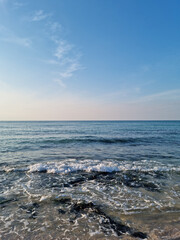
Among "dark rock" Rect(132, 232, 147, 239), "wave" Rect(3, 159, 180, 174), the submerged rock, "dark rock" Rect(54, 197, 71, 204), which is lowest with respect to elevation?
"wave" Rect(3, 159, 180, 174)

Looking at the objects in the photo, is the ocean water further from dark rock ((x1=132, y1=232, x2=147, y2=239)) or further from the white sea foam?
the white sea foam

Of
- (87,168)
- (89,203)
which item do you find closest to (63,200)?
(89,203)

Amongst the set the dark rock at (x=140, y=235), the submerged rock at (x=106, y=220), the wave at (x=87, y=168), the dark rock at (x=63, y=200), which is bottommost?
the wave at (x=87, y=168)

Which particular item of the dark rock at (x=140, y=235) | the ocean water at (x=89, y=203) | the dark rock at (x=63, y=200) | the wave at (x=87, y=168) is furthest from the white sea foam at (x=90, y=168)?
the dark rock at (x=140, y=235)

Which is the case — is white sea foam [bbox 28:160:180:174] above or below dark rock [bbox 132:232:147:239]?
below

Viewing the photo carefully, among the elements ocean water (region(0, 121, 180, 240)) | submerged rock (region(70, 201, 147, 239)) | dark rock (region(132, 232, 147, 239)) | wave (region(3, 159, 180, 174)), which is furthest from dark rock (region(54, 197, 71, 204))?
wave (region(3, 159, 180, 174))

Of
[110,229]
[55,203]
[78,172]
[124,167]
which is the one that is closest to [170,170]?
[124,167]

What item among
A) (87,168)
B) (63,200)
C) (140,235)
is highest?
(140,235)

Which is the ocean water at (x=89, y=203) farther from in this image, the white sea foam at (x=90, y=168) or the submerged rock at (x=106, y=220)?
the white sea foam at (x=90, y=168)

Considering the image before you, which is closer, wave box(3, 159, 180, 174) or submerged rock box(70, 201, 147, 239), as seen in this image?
submerged rock box(70, 201, 147, 239)

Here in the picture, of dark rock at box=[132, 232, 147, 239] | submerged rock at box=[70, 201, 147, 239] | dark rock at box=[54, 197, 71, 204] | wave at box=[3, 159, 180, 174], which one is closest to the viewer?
dark rock at box=[132, 232, 147, 239]

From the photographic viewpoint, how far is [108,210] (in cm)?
477

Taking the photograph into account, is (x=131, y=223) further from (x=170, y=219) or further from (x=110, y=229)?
(x=170, y=219)

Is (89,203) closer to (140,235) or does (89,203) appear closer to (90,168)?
(140,235)
